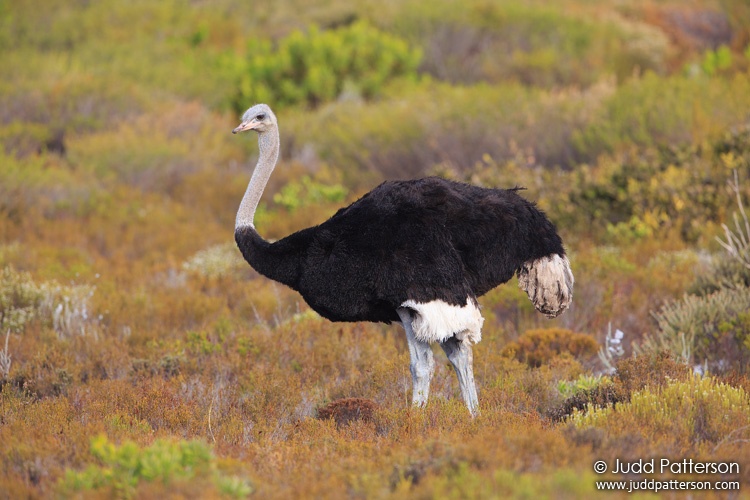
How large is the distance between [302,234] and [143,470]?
72.7 inches

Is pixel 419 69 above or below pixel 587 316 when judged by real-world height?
above

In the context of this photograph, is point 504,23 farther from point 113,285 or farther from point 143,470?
point 143,470

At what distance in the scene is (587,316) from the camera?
8234 mm

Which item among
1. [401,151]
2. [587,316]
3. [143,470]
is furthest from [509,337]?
[401,151]

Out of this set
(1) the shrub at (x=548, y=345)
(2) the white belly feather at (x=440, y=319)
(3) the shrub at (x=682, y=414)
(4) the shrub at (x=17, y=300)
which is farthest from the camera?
(4) the shrub at (x=17, y=300)

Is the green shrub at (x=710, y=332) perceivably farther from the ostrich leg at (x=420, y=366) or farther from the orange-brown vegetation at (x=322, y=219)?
the ostrich leg at (x=420, y=366)

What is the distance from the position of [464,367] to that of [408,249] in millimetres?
840

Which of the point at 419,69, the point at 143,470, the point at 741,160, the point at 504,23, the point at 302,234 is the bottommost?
the point at 143,470

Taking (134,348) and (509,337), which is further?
(509,337)

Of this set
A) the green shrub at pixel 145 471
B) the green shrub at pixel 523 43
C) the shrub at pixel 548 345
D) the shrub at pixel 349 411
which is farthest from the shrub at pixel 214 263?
the green shrub at pixel 523 43

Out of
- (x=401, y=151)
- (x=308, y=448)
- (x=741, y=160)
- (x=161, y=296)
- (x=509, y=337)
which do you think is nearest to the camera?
(x=308, y=448)

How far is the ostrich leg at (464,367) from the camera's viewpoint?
18.1 ft

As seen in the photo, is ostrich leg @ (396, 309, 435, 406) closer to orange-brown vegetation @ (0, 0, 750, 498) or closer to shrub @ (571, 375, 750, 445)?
orange-brown vegetation @ (0, 0, 750, 498)

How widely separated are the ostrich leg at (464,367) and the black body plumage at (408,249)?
347 mm
